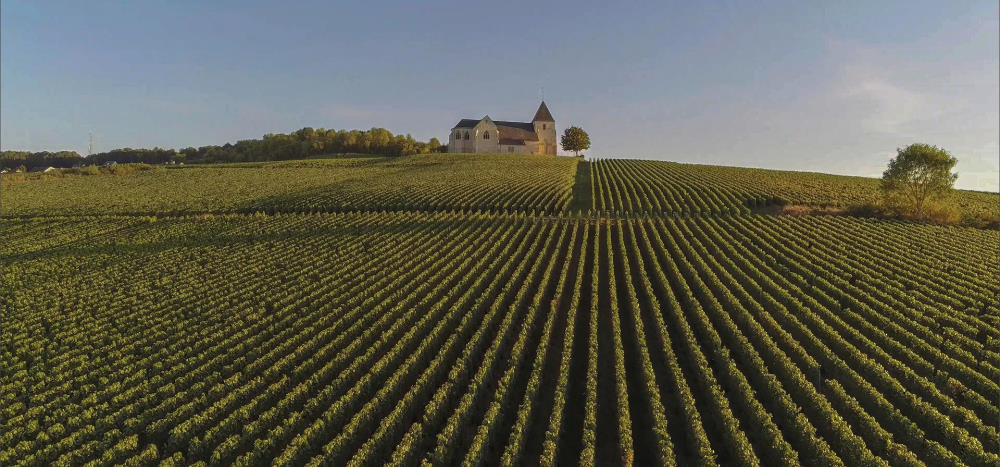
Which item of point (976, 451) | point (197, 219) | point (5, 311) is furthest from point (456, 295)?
→ point (197, 219)

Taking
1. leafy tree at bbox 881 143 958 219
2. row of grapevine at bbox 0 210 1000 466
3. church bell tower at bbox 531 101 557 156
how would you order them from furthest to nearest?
church bell tower at bbox 531 101 557 156 → leafy tree at bbox 881 143 958 219 → row of grapevine at bbox 0 210 1000 466


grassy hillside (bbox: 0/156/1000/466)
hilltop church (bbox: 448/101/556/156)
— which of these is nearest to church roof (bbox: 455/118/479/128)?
hilltop church (bbox: 448/101/556/156)

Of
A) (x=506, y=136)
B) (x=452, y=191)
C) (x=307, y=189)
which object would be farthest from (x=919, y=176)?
(x=506, y=136)

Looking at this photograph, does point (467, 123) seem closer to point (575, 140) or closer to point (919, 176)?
point (575, 140)

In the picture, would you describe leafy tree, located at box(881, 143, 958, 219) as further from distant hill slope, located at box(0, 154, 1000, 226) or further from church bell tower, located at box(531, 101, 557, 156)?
church bell tower, located at box(531, 101, 557, 156)

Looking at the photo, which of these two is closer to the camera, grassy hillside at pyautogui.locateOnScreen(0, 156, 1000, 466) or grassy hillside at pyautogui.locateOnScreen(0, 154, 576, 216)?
grassy hillside at pyautogui.locateOnScreen(0, 156, 1000, 466)

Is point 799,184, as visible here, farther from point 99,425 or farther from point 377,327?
point 99,425

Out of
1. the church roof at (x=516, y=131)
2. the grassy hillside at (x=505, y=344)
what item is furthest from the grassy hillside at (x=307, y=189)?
the church roof at (x=516, y=131)
